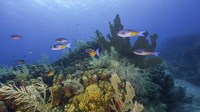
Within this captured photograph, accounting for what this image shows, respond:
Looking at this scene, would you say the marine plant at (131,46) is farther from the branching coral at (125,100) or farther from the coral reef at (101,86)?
the branching coral at (125,100)

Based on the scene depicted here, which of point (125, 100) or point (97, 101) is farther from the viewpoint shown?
point (97, 101)

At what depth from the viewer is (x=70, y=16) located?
6062cm

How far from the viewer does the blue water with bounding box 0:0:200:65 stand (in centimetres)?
4266

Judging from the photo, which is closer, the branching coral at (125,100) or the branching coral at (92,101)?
the branching coral at (125,100)

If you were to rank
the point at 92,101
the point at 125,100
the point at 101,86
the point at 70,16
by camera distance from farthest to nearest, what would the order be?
the point at 70,16 → the point at 101,86 → the point at 92,101 → the point at 125,100

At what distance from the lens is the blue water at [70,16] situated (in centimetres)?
4266

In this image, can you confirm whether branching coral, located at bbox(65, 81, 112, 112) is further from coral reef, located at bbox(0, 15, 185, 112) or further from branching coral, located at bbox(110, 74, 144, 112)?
branching coral, located at bbox(110, 74, 144, 112)

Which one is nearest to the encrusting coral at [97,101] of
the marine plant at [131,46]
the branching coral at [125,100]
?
the branching coral at [125,100]

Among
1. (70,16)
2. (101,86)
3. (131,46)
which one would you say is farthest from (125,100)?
(70,16)

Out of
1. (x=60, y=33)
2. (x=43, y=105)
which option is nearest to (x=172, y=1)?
(x=60, y=33)

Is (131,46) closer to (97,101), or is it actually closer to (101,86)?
(101,86)

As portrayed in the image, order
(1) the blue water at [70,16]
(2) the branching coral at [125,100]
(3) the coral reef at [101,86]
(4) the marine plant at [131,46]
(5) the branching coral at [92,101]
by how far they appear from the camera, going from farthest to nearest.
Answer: (1) the blue water at [70,16], (4) the marine plant at [131,46], (5) the branching coral at [92,101], (3) the coral reef at [101,86], (2) the branching coral at [125,100]

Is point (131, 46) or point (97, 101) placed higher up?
point (131, 46)

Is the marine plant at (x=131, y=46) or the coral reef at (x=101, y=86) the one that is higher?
the marine plant at (x=131, y=46)
